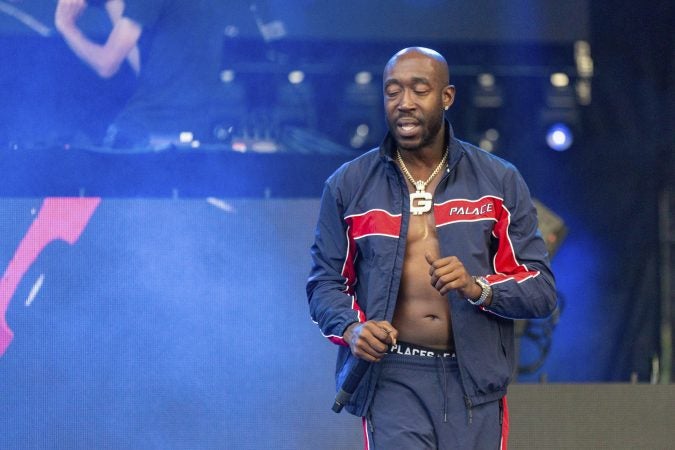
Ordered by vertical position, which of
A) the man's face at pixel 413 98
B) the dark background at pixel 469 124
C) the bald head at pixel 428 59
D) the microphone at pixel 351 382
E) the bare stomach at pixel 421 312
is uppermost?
the dark background at pixel 469 124

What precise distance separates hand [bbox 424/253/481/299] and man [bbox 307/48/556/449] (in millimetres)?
116

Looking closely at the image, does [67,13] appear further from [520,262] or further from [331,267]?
[520,262]

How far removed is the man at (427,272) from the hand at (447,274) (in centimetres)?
12

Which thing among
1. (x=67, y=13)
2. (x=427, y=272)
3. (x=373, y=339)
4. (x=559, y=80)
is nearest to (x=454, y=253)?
(x=427, y=272)

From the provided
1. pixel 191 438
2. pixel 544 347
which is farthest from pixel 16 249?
pixel 544 347

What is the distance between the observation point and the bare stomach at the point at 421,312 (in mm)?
3371

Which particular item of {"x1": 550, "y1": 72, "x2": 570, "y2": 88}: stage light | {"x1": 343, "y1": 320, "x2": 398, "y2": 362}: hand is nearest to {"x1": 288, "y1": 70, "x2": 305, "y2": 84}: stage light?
{"x1": 550, "y1": 72, "x2": 570, "y2": 88}: stage light

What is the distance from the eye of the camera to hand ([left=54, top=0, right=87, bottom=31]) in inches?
246

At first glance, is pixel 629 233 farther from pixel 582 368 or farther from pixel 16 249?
pixel 16 249

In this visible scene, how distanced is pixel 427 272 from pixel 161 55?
11.4 feet

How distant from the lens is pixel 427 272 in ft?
A: 11.1

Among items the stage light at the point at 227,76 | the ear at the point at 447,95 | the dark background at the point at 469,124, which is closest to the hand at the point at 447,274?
the ear at the point at 447,95

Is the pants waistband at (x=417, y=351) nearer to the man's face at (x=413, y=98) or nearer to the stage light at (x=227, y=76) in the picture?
the man's face at (x=413, y=98)

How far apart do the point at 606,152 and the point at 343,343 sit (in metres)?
3.98
